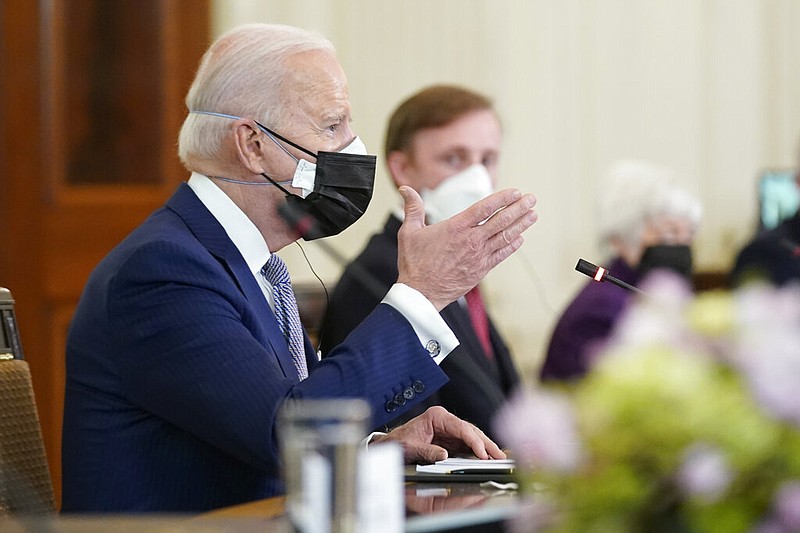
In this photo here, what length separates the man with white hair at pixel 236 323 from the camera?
1.74 m

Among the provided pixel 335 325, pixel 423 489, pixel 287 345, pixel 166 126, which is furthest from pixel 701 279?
pixel 423 489

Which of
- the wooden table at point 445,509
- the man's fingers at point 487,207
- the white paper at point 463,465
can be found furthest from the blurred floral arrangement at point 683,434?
the man's fingers at point 487,207

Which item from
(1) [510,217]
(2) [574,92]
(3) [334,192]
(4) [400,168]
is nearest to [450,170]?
(4) [400,168]

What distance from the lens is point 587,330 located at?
3408 millimetres

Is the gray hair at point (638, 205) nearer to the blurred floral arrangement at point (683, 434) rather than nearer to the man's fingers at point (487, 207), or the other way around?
the man's fingers at point (487, 207)

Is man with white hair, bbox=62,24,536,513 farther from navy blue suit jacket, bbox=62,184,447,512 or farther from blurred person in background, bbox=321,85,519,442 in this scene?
blurred person in background, bbox=321,85,519,442

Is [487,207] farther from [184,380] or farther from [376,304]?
[376,304]

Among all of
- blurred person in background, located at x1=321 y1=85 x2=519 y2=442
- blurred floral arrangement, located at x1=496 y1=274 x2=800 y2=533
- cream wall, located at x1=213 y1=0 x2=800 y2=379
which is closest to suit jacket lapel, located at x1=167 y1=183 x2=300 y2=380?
blurred person in background, located at x1=321 y1=85 x2=519 y2=442

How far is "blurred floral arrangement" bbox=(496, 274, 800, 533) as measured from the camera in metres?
0.82

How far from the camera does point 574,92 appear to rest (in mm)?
5422

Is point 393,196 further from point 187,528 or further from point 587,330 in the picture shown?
point 187,528

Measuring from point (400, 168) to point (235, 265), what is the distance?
1.25 meters

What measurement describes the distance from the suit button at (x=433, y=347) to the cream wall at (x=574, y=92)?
8.75ft

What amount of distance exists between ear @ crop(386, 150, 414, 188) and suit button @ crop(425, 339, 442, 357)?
52.0 inches
